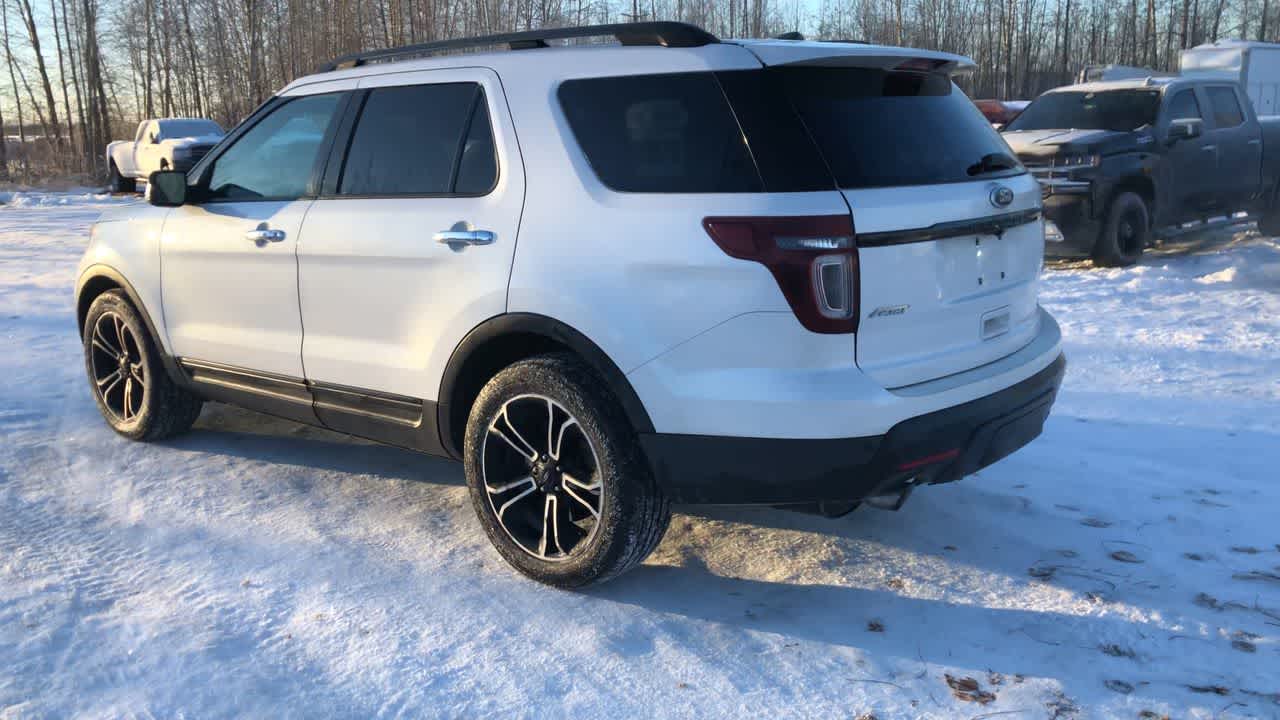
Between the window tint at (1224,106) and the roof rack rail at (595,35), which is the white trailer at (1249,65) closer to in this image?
the window tint at (1224,106)

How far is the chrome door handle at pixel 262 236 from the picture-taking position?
14.2ft

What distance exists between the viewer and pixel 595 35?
3.46 meters

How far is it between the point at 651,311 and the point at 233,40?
31.5m

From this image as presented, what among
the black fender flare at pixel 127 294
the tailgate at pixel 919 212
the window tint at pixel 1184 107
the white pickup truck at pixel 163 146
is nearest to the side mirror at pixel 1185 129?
the window tint at pixel 1184 107

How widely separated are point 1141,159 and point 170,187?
905 centimetres

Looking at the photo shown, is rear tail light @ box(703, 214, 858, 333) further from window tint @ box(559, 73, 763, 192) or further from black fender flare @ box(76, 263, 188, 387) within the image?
black fender flare @ box(76, 263, 188, 387)

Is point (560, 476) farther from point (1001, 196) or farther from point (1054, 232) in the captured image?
point (1054, 232)

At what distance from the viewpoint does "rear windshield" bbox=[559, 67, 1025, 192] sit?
3135mm

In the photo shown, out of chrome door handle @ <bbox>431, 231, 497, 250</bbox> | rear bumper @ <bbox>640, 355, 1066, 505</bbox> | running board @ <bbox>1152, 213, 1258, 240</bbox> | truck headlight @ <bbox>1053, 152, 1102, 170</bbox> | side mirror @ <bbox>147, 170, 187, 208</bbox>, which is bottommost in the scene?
running board @ <bbox>1152, 213, 1258, 240</bbox>

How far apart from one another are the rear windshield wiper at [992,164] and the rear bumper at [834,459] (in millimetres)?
776

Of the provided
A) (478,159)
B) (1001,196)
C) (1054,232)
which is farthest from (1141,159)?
(478,159)

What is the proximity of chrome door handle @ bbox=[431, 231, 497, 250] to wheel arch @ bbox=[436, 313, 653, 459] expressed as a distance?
281 millimetres

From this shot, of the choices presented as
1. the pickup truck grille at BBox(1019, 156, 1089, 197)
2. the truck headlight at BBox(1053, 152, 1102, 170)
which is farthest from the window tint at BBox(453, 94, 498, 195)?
the truck headlight at BBox(1053, 152, 1102, 170)

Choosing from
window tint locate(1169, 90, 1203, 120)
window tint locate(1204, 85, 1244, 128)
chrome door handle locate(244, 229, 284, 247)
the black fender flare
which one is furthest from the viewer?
window tint locate(1204, 85, 1244, 128)
